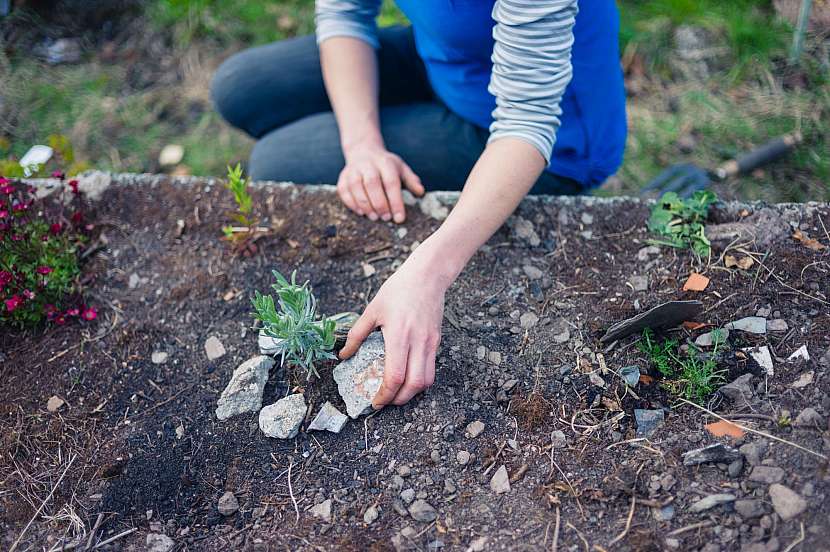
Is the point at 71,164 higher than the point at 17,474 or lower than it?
higher

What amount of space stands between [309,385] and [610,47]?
1385mm

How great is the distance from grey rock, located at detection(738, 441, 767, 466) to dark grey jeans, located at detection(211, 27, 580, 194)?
3.51 ft

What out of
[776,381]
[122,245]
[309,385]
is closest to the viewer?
[776,381]

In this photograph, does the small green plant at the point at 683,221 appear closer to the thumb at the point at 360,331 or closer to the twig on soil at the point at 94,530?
the thumb at the point at 360,331

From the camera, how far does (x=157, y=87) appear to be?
12.1 feet

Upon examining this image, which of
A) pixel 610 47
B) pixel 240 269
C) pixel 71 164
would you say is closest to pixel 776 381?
pixel 610 47

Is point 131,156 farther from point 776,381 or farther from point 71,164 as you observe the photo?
point 776,381

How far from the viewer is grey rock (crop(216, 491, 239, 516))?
1.58m

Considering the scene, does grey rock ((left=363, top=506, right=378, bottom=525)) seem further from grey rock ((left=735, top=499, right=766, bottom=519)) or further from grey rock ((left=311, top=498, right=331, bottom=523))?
grey rock ((left=735, top=499, right=766, bottom=519))

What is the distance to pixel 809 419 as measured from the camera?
1.50 metres

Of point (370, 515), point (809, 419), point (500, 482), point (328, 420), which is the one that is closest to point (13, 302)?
point (328, 420)

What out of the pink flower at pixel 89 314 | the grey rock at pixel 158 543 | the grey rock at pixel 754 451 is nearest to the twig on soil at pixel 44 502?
the grey rock at pixel 158 543

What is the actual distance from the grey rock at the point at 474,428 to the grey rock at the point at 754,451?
0.62 meters

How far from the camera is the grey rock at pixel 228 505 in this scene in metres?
1.58
